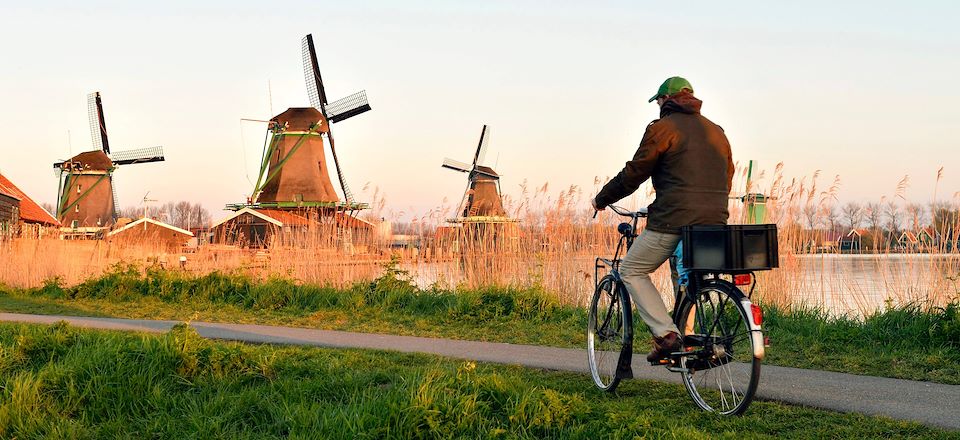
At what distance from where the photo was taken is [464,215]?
15.0 meters

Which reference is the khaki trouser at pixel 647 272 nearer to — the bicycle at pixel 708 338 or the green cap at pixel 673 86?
the bicycle at pixel 708 338

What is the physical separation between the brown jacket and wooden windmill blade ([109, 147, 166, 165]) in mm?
53553

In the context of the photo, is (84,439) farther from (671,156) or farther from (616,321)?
(671,156)

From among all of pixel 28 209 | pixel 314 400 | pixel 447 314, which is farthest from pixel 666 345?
pixel 28 209

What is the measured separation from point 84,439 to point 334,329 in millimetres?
4585

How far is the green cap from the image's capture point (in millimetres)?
5027

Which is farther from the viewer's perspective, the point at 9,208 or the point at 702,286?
the point at 9,208

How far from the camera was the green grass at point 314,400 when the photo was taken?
4461mm

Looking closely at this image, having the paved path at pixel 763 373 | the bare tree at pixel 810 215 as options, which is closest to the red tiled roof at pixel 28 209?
the paved path at pixel 763 373

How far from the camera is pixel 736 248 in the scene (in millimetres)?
4574

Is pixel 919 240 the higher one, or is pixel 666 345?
pixel 919 240

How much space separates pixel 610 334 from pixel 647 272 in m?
0.74

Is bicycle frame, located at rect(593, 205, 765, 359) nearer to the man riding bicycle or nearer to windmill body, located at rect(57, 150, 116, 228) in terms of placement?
the man riding bicycle

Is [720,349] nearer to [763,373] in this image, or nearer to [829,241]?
[763,373]
